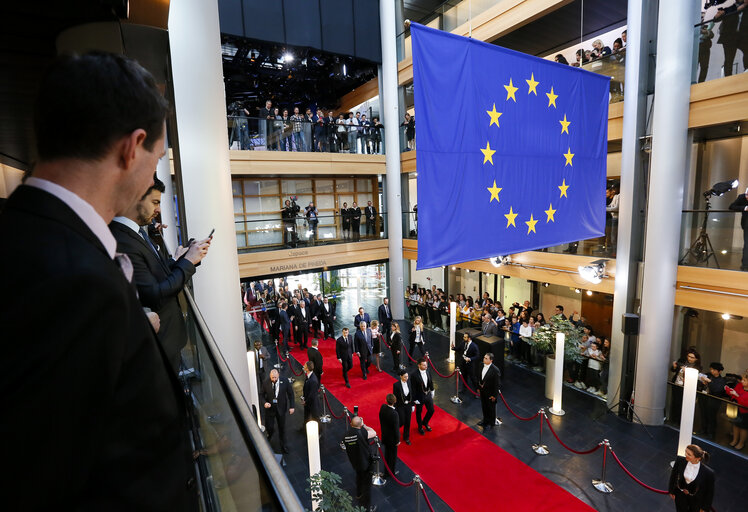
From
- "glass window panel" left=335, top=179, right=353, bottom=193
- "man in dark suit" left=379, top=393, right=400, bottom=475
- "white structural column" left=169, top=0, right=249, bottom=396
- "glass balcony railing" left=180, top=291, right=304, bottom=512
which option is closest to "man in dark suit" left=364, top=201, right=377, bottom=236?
"glass window panel" left=335, top=179, right=353, bottom=193

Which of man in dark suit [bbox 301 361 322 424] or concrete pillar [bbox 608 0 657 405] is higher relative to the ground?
concrete pillar [bbox 608 0 657 405]

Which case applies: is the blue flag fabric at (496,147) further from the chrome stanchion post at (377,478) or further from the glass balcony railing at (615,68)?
the chrome stanchion post at (377,478)

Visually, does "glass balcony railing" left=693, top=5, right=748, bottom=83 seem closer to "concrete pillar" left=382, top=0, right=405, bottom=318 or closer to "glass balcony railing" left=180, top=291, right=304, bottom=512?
"concrete pillar" left=382, top=0, right=405, bottom=318

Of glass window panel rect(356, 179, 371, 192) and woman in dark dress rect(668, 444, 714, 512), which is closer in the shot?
woman in dark dress rect(668, 444, 714, 512)

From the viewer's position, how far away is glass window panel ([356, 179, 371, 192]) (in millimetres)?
19547

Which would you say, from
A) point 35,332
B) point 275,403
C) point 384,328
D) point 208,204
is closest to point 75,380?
point 35,332

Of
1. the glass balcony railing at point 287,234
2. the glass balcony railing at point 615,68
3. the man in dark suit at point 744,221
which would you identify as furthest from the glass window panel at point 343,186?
the man in dark suit at point 744,221

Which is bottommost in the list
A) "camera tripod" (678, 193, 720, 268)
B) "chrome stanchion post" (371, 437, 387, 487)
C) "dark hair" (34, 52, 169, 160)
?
"chrome stanchion post" (371, 437, 387, 487)

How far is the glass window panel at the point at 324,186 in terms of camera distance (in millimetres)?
18516

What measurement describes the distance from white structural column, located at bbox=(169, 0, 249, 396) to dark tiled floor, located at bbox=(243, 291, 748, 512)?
14.9 feet

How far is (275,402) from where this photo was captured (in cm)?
832

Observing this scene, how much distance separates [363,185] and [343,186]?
1.15 metres

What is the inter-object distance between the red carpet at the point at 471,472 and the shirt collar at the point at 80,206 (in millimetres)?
7539

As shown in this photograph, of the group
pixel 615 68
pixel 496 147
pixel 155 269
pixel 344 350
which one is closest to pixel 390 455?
pixel 344 350
